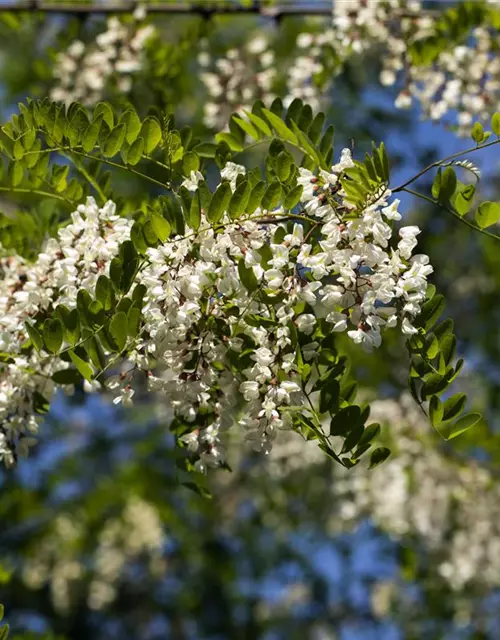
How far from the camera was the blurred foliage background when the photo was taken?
363 cm

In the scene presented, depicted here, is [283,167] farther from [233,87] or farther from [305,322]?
[233,87]

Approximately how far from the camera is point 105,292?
4.74 ft

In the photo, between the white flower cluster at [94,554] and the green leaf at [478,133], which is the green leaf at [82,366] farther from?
the white flower cluster at [94,554]

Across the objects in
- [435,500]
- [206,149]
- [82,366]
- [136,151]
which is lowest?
[435,500]

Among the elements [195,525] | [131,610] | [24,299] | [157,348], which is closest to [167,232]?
[157,348]

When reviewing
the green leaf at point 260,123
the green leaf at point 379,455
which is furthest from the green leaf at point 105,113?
the green leaf at point 379,455

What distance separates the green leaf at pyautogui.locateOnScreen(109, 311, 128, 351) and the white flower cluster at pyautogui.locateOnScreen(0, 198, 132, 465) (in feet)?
0.39

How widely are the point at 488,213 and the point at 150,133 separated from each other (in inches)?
23.4

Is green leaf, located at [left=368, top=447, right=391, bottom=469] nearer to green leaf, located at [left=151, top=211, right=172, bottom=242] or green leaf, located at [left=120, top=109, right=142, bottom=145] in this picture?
green leaf, located at [left=151, top=211, right=172, bottom=242]

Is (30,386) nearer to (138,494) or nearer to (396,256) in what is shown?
(396,256)

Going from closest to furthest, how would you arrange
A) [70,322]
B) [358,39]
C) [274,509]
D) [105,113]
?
[70,322]
[105,113]
[358,39]
[274,509]

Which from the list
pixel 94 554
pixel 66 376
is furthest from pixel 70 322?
pixel 94 554

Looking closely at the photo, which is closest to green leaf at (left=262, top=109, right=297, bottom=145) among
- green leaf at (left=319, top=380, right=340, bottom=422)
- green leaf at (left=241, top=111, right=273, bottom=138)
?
green leaf at (left=241, top=111, right=273, bottom=138)

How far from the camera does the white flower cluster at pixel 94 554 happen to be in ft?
16.7
